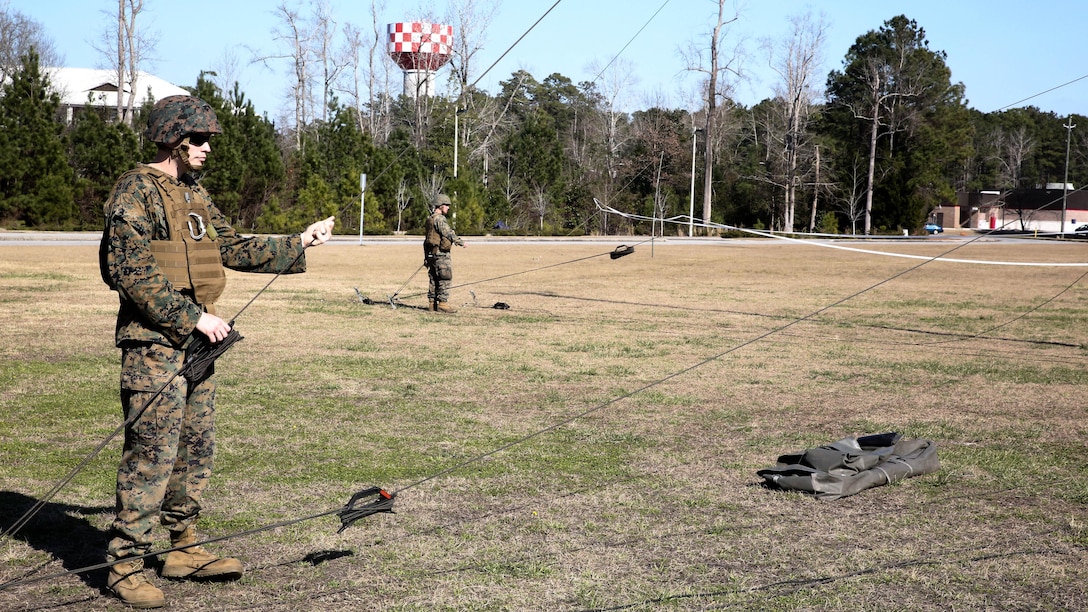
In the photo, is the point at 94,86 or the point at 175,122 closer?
the point at 175,122

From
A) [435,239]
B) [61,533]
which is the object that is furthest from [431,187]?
[61,533]

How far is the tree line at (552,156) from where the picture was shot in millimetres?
43719

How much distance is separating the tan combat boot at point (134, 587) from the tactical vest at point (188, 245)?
116 cm

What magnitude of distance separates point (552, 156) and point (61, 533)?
5612cm

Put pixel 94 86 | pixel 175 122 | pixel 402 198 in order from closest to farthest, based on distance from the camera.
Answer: pixel 175 122
pixel 402 198
pixel 94 86

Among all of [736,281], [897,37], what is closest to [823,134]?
[897,37]

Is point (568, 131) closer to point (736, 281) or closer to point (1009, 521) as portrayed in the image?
point (736, 281)

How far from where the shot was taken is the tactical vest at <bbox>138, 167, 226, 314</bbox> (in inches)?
175

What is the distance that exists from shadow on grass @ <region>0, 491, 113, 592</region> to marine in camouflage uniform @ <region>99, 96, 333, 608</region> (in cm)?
36

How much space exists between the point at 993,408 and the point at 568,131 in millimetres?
74544

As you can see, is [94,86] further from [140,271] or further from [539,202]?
[140,271]

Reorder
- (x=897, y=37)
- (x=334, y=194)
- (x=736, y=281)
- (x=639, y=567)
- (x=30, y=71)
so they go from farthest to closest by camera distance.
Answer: (x=897, y=37)
(x=334, y=194)
(x=30, y=71)
(x=736, y=281)
(x=639, y=567)

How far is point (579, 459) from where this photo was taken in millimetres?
7254

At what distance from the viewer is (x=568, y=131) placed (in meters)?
82.4
